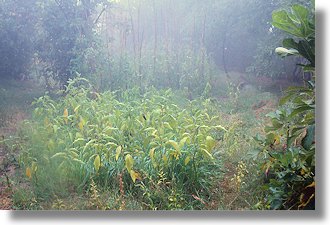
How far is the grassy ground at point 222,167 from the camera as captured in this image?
240cm

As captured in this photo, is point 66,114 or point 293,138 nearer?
point 293,138

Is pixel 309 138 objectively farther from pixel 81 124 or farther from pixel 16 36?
pixel 16 36

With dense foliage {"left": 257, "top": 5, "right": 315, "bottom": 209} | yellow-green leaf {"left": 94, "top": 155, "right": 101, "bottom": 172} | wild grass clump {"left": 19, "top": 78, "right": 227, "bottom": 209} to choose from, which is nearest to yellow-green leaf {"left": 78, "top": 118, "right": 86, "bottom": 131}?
wild grass clump {"left": 19, "top": 78, "right": 227, "bottom": 209}

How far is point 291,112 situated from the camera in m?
2.35

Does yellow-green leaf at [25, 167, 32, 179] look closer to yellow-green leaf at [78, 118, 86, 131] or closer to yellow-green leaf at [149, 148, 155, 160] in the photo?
yellow-green leaf at [78, 118, 86, 131]

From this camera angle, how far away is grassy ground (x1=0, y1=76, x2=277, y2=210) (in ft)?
7.86

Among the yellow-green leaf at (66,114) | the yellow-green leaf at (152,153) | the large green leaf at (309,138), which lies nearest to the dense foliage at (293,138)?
the large green leaf at (309,138)

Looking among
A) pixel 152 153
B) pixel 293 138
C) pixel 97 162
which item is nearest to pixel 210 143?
A: pixel 152 153

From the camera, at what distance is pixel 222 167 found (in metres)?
2.42

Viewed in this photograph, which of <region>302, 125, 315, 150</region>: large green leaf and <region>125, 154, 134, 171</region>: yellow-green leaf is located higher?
<region>302, 125, 315, 150</region>: large green leaf

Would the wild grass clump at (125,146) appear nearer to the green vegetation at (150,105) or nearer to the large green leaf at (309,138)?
the green vegetation at (150,105)

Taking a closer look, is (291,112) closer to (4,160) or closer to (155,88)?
(155,88)

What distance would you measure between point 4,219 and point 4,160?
0.30 metres

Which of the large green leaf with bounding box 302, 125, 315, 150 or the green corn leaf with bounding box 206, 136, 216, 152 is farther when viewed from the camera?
the green corn leaf with bounding box 206, 136, 216, 152
